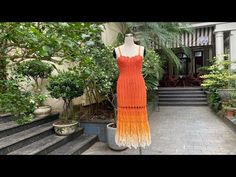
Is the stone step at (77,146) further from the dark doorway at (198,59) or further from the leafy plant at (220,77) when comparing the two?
the dark doorway at (198,59)

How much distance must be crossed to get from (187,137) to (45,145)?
8.03 feet

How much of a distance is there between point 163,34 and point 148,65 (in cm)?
192

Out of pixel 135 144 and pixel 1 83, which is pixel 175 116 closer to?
pixel 135 144

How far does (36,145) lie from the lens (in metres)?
3.22

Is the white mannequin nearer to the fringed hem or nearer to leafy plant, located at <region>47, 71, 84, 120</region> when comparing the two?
the fringed hem

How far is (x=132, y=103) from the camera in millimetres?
2621

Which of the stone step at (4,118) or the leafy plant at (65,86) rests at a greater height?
the leafy plant at (65,86)

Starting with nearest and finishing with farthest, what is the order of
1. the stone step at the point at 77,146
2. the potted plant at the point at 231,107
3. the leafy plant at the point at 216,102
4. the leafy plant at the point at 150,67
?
the stone step at the point at 77,146 < the leafy plant at the point at 150,67 < the potted plant at the point at 231,107 < the leafy plant at the point at 216,102

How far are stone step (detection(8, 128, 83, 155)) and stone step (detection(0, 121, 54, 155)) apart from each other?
59 mm

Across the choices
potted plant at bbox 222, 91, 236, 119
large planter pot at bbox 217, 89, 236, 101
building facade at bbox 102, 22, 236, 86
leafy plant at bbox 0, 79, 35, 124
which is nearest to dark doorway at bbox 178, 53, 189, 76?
building facade at bbox 102, 22, 236, 86

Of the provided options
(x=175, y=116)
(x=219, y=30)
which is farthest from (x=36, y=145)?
(x=219, y=30)

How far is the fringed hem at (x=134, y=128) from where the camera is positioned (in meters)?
2.62

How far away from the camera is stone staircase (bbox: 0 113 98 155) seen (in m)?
3.01

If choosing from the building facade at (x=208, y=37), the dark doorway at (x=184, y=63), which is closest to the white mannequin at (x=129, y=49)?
the building facade at (x=208, y=37)
